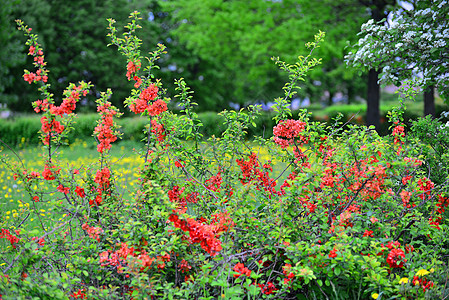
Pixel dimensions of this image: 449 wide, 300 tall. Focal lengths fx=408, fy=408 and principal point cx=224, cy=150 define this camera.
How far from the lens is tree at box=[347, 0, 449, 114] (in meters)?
4.69

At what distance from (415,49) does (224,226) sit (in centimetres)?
359

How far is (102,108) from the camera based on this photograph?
125 inches

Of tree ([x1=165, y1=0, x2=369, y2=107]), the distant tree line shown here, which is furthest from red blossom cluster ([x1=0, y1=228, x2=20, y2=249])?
tree ([x1=165, y1=0, x2=369, y2=107])

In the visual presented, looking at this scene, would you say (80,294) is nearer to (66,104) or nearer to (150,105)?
(66,104)

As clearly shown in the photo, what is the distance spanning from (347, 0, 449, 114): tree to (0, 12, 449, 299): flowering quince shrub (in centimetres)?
151

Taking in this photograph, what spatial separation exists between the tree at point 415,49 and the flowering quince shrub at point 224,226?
59.5 inches

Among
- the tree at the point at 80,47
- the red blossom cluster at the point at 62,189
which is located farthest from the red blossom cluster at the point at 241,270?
the tree at the point at 80,47

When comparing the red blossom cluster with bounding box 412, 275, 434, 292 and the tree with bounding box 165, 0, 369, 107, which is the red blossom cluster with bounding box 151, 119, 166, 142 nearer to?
the red blossom cluster with bounding box 412, 275, 434, 292

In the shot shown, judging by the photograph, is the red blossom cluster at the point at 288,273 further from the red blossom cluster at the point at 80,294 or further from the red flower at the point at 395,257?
the red blossom cluster at the point at 80,294

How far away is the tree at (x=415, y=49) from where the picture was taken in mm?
4691

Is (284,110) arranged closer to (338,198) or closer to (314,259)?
(338,198)

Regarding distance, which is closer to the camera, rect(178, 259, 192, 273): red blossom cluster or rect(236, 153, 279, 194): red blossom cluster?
rect(178, 259, 192, 273): red blossom cluster

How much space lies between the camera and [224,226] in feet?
8.61

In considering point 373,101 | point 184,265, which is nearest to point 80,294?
point 184,265
